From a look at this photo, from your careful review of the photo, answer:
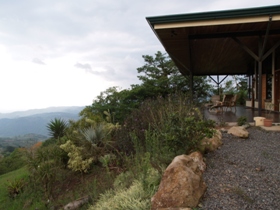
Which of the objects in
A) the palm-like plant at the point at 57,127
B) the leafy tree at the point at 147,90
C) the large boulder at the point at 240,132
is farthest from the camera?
the leafy tree at the point at 147,90

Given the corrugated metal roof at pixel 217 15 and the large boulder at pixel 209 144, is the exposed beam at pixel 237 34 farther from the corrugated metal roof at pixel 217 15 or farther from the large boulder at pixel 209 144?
the large boulder at pixel 209 144

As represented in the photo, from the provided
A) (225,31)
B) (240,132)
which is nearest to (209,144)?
(240,132)

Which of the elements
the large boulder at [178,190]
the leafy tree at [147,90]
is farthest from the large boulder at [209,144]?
the leafy tree at [147,90]

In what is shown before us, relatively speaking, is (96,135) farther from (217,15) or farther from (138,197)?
(217,15)

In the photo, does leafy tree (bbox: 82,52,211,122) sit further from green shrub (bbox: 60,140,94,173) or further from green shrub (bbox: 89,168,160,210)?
green shrub (bbox: 89,168,160,210)

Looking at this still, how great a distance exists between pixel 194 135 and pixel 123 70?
1579cm

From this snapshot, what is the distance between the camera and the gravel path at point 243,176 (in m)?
2.00

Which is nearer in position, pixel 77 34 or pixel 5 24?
pixel 5 24

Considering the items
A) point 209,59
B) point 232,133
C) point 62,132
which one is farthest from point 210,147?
point 209,59

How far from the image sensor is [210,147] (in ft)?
11.8

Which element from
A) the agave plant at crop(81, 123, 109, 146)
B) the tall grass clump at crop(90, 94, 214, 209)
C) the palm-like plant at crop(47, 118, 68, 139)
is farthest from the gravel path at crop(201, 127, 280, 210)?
the palm-like plant at crop(47, 118, 68, 139)

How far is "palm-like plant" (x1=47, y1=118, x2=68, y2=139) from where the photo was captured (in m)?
8.06

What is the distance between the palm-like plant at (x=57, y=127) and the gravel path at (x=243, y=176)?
5931mm

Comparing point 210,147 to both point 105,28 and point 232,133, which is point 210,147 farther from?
point 105,28
